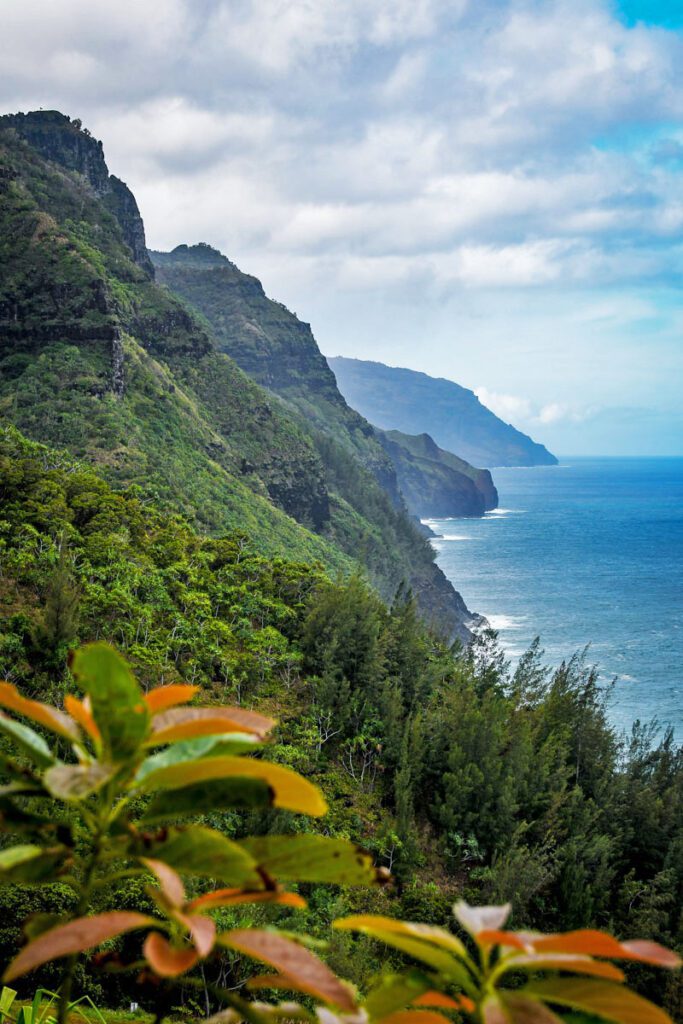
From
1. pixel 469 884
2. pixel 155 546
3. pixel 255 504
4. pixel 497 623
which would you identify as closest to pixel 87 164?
pixel 255 504

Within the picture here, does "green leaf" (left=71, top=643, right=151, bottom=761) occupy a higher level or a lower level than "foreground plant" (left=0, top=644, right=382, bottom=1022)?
higher

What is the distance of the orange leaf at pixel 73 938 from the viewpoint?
0.65m

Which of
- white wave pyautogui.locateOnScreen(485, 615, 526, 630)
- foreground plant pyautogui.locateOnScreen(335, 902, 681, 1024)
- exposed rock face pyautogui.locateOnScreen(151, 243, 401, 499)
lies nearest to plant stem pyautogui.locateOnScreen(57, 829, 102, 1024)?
foreground plant pyautogui.locateOnScreen(335, 902, 681, 1024)

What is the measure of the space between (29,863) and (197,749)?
0.20m

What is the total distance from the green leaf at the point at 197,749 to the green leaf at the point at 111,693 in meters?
0.05

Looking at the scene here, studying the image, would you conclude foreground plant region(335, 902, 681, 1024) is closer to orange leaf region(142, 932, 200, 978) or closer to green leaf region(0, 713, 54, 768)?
orange leaf region(142, 932, 200, 978)

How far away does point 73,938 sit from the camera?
68 cm

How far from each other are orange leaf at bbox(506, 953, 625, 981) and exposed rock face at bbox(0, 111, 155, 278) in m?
59.0

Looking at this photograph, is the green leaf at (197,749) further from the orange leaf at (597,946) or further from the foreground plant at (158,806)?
the orange leaf at (597,946)

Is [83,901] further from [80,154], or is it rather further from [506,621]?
[80,154]

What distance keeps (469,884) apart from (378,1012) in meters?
12.8

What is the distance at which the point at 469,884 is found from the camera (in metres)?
12.1

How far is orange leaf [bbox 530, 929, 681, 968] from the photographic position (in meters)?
0.68

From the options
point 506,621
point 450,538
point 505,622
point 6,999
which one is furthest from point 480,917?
point 450,538
